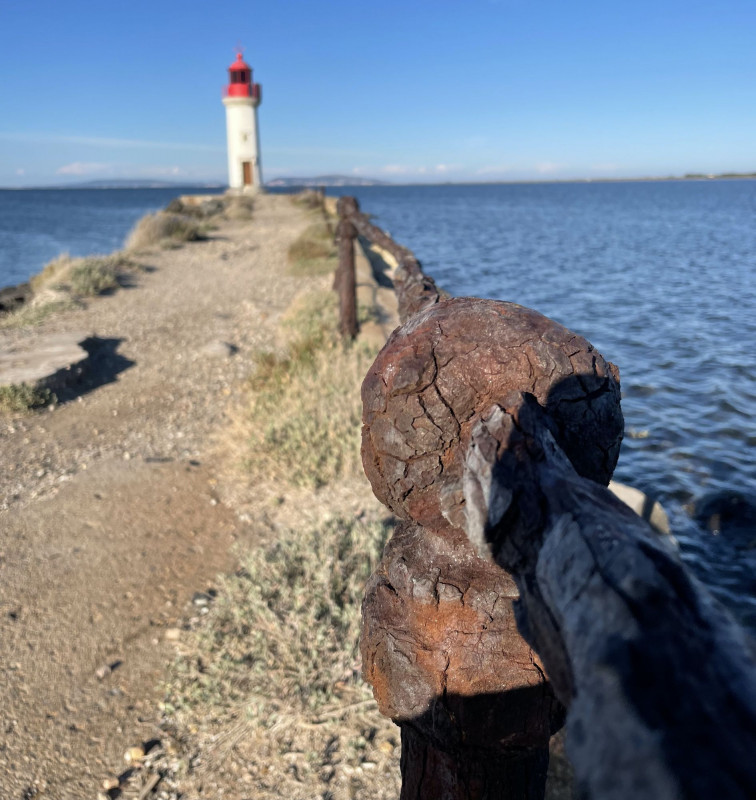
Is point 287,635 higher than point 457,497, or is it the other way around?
point 457,497

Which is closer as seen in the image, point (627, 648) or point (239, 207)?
point (627, 648)

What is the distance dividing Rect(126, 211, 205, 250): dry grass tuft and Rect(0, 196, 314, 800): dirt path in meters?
12.0

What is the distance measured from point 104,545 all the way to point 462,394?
162 inches

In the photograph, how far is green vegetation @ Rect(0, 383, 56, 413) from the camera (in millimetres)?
6766

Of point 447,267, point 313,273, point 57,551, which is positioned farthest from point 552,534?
point 447,267

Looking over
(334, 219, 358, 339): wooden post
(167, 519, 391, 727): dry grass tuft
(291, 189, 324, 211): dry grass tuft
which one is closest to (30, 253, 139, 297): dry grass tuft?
(334, 219, 358, 339): wooden post

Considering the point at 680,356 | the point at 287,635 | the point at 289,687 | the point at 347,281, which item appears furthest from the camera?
the point at 680,356

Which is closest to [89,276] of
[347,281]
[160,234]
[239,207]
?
[347,281]

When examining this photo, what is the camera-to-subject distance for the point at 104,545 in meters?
4.44

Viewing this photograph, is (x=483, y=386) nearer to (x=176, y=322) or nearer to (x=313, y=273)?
(x=176, y=322)

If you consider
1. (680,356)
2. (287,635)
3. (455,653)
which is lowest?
(680,356)

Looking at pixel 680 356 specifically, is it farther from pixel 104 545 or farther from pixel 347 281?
pixel 104 545

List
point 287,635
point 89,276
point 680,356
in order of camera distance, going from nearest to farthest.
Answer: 1. point 287,635
2. point 680,356
3. point 89,276

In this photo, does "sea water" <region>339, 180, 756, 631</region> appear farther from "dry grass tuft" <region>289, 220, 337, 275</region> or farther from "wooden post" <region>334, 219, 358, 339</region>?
"wooden post" <region>334, 219, 358, 339</region>
